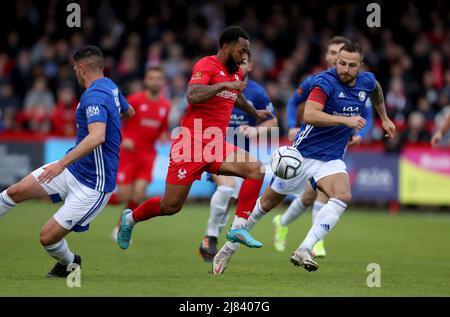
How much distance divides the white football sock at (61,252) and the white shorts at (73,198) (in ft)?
0.66

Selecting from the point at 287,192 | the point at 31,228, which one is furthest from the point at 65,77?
the point at 287,192

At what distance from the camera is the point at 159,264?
34.3 feet

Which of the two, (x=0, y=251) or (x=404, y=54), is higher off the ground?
(x=404, y=54)

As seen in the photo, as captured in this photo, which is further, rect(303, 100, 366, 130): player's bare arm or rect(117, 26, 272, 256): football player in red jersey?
rect(117, 26, 272, 256): football player in red jersey

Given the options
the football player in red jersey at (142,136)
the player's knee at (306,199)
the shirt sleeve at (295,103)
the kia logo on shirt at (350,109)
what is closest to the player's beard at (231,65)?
the kia logo on shirt at (350,109)

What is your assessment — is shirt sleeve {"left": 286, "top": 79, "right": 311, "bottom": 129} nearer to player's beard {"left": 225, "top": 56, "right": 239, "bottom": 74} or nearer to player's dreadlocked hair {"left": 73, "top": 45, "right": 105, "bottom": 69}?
player's beard {"left": 225, "top": 56, "right": 239, "bottom": 74}

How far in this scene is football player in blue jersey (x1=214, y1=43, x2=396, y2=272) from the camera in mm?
9414

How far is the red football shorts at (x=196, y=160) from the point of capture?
948cm

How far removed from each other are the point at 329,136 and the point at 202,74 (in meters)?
1.74

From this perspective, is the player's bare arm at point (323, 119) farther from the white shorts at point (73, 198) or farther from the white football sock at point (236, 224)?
the white shorts at point (73, 198)

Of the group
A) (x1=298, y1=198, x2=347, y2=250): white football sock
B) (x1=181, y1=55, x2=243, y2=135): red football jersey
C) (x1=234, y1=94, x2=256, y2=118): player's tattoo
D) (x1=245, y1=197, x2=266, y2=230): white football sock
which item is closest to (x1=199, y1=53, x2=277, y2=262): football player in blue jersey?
(x1=234, y1=94, x2=256, y2=118): player's tattoo

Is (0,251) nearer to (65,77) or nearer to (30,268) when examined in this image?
(30,268)

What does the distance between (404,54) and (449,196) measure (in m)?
6.27

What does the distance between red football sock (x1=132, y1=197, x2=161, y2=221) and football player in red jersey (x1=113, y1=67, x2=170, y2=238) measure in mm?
4640
